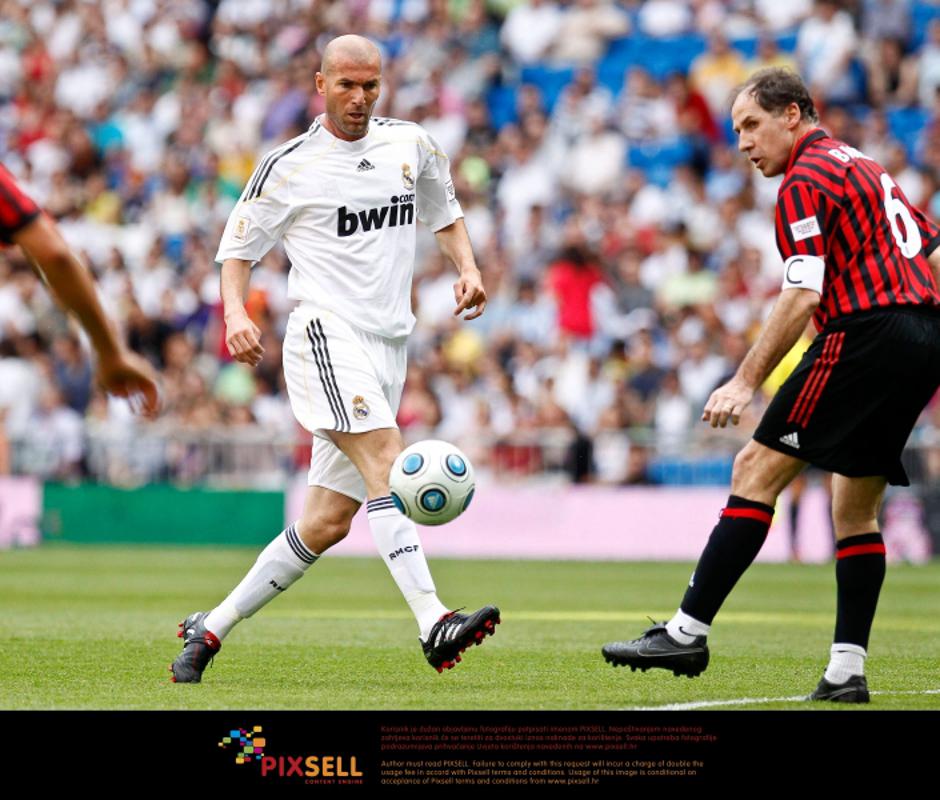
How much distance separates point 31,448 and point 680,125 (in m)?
8.72

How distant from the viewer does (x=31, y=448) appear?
72.8 ft

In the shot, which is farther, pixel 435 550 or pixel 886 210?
pixel 435 550

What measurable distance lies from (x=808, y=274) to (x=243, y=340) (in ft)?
7.83

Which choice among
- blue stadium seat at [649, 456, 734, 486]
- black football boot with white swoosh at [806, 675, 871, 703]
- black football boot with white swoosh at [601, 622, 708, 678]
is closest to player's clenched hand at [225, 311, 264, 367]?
black football boot with white swoosh at [601, 622, 708, 678]

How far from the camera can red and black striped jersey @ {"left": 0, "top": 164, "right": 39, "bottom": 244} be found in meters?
5.09

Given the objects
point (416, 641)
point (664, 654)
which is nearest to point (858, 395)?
point (664, 654)

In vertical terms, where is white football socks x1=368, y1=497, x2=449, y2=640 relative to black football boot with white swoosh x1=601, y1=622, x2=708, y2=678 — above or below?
above

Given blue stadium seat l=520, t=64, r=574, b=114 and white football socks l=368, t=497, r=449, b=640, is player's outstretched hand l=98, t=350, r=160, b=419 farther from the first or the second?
blue stadium seat l=520, t=64, r=574, b=114

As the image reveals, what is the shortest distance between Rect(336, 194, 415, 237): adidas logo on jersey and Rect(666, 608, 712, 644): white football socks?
2.24 meters

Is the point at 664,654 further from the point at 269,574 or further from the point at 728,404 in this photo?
the point at 269,574

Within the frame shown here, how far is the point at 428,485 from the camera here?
310 inches
